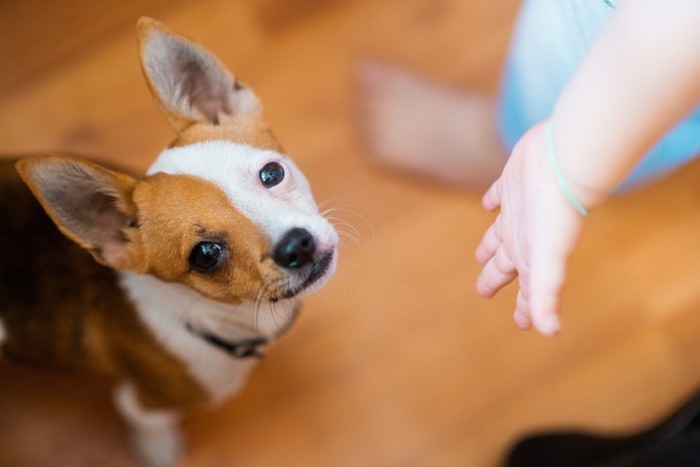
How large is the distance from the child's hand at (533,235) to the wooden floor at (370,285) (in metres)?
0.69

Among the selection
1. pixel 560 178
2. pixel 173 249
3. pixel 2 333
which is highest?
pixel 560 178

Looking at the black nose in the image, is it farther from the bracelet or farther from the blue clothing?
the blue clothing

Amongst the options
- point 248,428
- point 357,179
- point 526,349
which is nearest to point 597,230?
point 526,349

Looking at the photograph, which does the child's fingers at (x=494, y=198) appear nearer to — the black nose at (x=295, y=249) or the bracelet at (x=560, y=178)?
the bracelet at (x=560, y=178)

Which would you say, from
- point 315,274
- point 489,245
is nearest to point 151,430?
point 315,274

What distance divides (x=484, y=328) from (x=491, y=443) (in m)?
0.28

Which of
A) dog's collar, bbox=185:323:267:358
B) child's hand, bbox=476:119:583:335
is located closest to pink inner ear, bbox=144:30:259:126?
dog's collar, bbox=185:323:267:358

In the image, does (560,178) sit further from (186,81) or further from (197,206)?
(186,81)

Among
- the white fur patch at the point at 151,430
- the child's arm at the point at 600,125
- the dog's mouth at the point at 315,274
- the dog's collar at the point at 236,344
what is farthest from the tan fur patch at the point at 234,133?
the white fur patch at the point at 151,430

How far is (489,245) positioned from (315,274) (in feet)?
0.94

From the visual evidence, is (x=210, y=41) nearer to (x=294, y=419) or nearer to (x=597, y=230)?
(x=294, y=419)

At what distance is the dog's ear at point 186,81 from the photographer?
1055mm

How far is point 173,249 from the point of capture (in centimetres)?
106

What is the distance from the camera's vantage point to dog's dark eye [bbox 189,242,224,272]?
104 centimetres
